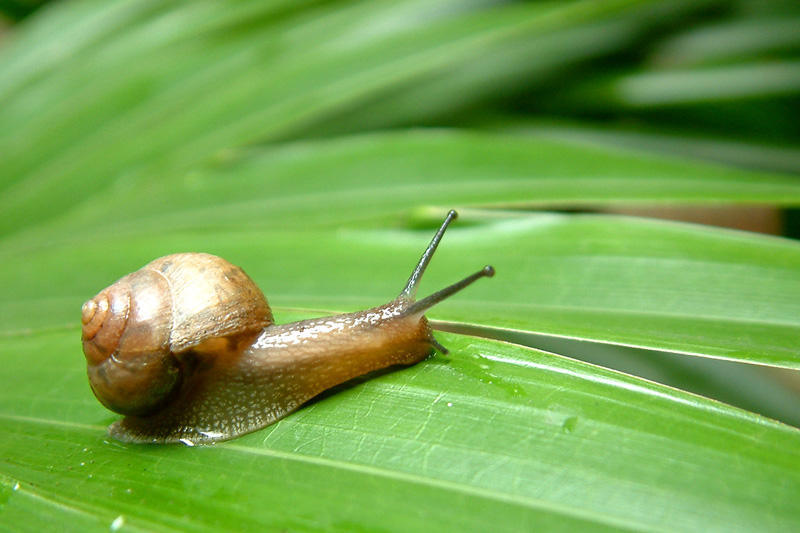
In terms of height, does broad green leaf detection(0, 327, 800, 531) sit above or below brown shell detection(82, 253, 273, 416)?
below

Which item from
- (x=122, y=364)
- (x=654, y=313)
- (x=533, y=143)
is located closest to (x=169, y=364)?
(x=122, y=364)

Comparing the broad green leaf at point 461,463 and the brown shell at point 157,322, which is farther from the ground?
the brown shell at point 157,322

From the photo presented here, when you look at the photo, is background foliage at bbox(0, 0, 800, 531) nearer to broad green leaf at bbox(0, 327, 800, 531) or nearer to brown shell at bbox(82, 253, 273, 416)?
broad green leaf at bbox(0, 327, 800, 531)

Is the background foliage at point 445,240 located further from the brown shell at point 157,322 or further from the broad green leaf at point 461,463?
the brown shell at point 157,322

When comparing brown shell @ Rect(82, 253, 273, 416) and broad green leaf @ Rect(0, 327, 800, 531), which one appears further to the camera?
brown shell @ Rect(82, 253, 273, 416)

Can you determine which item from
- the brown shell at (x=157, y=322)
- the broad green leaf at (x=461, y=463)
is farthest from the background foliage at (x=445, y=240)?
the brown shell at (x=157, y=322)

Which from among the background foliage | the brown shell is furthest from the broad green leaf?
the brown shell

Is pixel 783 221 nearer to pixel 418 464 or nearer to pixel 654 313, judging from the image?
pixel 654 313

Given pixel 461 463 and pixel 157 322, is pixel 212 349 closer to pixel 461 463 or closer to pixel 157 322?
pixel 157 322
